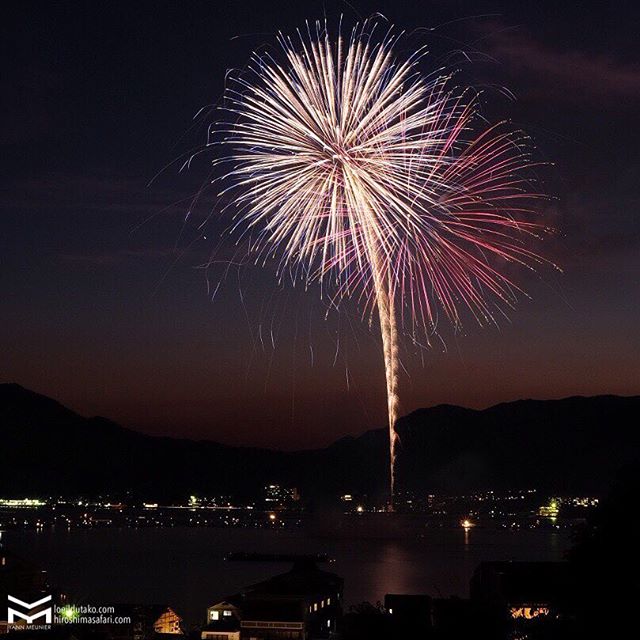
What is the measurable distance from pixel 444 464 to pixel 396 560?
68754 millimetres

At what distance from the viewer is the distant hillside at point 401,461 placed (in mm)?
104688

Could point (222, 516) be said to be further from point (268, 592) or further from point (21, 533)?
point (268, 592)

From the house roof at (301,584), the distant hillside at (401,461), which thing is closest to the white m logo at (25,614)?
the house roof at (301,584)

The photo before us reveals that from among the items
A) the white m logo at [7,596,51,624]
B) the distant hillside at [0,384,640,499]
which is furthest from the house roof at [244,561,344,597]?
the distant hillside at [0,384,640,499]

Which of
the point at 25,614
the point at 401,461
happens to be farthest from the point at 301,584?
the point at 401,461

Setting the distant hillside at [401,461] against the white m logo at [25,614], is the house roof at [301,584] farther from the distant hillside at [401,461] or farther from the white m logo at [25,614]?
the distant hillside at [401,461]

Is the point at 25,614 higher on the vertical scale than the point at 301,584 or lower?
higher

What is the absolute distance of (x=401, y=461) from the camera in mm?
116562

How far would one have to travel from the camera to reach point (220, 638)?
50.3ft

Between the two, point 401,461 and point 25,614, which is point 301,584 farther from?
point 401,461

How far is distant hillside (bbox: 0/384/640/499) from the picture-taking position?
343 ft

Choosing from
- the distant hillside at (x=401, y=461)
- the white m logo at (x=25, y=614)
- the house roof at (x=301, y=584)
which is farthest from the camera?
the distant hillside at (x=401, y=461)

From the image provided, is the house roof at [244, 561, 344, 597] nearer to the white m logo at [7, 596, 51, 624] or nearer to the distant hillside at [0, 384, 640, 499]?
the white m logo at [7, 596, 51, 624]

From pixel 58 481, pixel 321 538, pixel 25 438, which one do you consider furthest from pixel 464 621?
pixel 25 438
